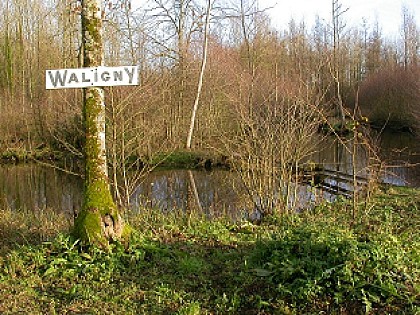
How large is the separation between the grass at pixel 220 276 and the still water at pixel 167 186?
4651mm

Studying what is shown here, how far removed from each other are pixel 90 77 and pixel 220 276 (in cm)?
270

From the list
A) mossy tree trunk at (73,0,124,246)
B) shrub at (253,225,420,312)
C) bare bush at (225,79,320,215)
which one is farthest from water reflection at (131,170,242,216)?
shrub at (253,225,420,312)

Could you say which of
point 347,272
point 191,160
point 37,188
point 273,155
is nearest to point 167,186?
point 191,160

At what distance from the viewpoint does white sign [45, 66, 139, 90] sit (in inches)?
195

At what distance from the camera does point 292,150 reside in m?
8.55

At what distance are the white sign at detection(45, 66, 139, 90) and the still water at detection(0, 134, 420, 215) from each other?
5135 mm

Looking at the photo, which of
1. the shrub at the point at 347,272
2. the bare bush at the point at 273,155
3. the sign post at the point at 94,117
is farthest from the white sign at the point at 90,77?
the bare bush at the point at 273,155

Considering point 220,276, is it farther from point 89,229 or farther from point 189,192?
point 189,192

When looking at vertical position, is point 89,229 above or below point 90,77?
below

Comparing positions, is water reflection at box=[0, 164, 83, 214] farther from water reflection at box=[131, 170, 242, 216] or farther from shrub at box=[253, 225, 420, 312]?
shrub at box=[253, 225, 420, 312]

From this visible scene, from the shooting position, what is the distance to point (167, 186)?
15.6m

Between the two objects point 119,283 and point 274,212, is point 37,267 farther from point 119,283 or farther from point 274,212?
point 274,212

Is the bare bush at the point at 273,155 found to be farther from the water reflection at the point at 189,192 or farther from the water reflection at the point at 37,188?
the water reflection at the point at 37,188

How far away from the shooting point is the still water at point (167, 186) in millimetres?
11500
